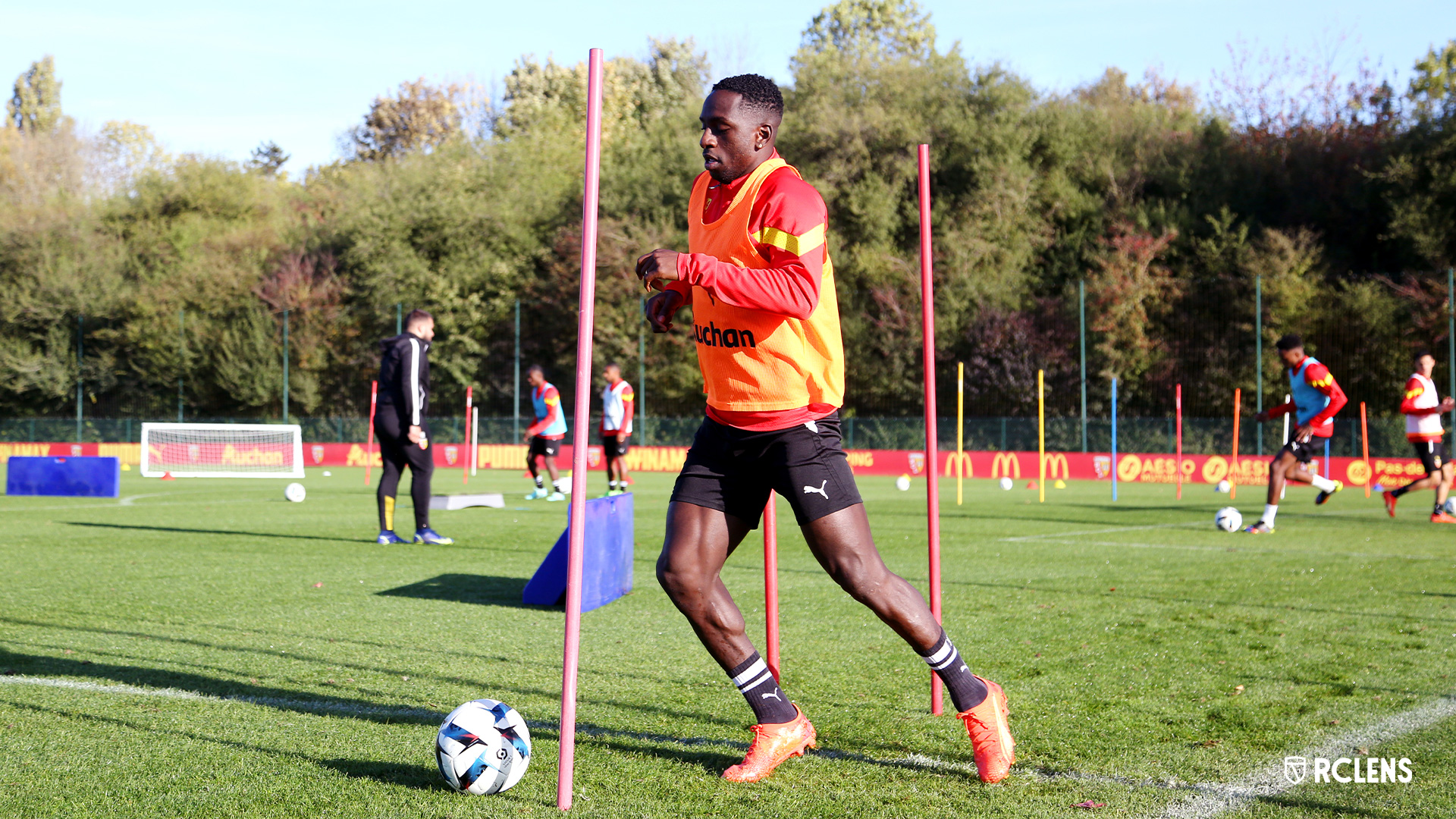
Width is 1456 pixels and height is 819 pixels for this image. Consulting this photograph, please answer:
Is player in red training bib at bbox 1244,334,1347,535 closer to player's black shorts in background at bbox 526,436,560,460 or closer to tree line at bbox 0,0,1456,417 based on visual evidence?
player's black shorts in background at bbox 526,436,560,460

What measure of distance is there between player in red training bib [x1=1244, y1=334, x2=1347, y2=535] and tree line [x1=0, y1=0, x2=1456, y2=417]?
1637 cm

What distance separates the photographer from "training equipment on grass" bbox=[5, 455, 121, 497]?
1756cm

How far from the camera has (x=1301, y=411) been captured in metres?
12.5

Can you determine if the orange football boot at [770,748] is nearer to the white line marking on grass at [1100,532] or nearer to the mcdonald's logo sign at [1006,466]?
the white line marking on grass at [1100,532]

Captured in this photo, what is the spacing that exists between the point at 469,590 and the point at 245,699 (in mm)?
3263

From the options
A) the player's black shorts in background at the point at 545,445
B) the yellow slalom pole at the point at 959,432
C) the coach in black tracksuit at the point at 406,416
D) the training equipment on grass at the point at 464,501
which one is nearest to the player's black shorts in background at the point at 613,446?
the player's black shorts in background at the point at 545,445

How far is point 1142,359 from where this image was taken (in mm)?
30188

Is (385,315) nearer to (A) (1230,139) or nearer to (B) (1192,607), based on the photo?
(A) (1230,139)

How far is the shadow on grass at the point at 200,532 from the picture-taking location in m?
11.5

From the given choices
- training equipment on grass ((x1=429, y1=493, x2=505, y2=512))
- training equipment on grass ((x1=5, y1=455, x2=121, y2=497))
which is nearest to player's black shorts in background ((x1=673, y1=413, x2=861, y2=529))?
training equipment on grass ((x1=429, y1=493, x2=505, y2=512))

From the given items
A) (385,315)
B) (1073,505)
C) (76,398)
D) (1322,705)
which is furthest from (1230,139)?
(76,398)

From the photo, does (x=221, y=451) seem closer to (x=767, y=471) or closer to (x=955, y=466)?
(x=955, y=466)

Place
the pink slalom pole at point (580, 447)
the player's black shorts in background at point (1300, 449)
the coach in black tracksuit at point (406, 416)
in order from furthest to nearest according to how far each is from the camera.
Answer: the player's black shorts in background at point (1300, 449) → the coach in black tracksuit at point (406, 416) → the pink slalom pole at point (580, 447)

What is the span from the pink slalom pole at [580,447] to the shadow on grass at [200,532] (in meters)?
8.25
